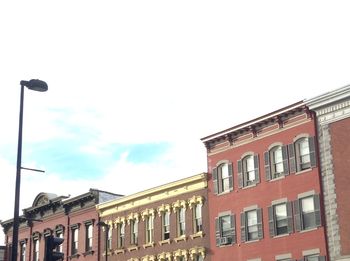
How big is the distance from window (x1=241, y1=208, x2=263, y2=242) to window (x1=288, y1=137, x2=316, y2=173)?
12.3ft

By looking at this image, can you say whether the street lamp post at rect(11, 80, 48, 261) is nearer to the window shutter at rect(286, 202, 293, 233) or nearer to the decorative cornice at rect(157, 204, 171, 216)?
the window shutter at rect(286, 202, 293, 233)

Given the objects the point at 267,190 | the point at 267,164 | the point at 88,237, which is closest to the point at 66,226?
the point at 88,237

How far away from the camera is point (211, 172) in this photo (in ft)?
135

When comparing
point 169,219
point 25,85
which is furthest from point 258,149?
point 25,85

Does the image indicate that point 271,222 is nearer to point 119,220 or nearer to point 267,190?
point 267,190

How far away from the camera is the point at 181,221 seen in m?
42.7

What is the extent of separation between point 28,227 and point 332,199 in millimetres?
33342

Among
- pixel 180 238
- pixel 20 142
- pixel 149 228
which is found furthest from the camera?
pixel 149 228

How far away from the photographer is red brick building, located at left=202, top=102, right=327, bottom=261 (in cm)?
3491

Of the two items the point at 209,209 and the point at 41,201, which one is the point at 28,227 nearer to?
the point at 41,201

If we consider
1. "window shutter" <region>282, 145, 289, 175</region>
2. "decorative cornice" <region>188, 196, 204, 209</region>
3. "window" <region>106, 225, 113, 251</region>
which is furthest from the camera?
"window" <region>106, 225, 113, 251</region>

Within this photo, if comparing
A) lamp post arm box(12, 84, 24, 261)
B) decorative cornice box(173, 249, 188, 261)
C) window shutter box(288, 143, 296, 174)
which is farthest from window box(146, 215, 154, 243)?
lamp post arm box(12, 84, 24, 261)

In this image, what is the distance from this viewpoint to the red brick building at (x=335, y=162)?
108 ft

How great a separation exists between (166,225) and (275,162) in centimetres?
1043
